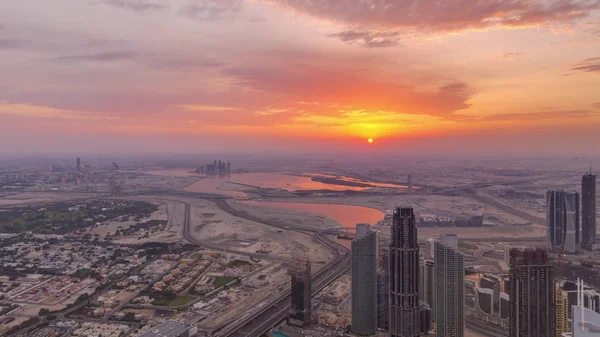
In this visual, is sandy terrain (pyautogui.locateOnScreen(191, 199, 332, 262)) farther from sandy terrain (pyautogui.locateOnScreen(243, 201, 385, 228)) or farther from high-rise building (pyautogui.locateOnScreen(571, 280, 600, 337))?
high-rise building (pyautogui.locateOnScreen(571, 280, 600, 337))

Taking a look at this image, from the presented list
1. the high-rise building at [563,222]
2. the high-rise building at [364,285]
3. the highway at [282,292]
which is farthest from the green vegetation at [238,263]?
the high-rise building at [563,222]

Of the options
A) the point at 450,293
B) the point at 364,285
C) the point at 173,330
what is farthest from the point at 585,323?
the point at 173,330

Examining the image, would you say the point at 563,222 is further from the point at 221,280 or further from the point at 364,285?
the point at 221,280

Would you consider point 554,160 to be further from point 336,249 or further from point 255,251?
point 255,251

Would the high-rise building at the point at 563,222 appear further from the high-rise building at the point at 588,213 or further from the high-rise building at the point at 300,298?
the high-rise building at the point at 300,298

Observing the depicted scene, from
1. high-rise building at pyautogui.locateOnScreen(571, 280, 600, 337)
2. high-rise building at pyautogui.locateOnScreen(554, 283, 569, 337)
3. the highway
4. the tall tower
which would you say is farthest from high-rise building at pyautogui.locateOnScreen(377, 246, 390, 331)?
high-rise building at pyautogui.locateOnScreen(571, 280, 600, 337)

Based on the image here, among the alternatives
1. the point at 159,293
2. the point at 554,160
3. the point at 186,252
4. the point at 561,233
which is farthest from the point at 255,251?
the point at 554,160
